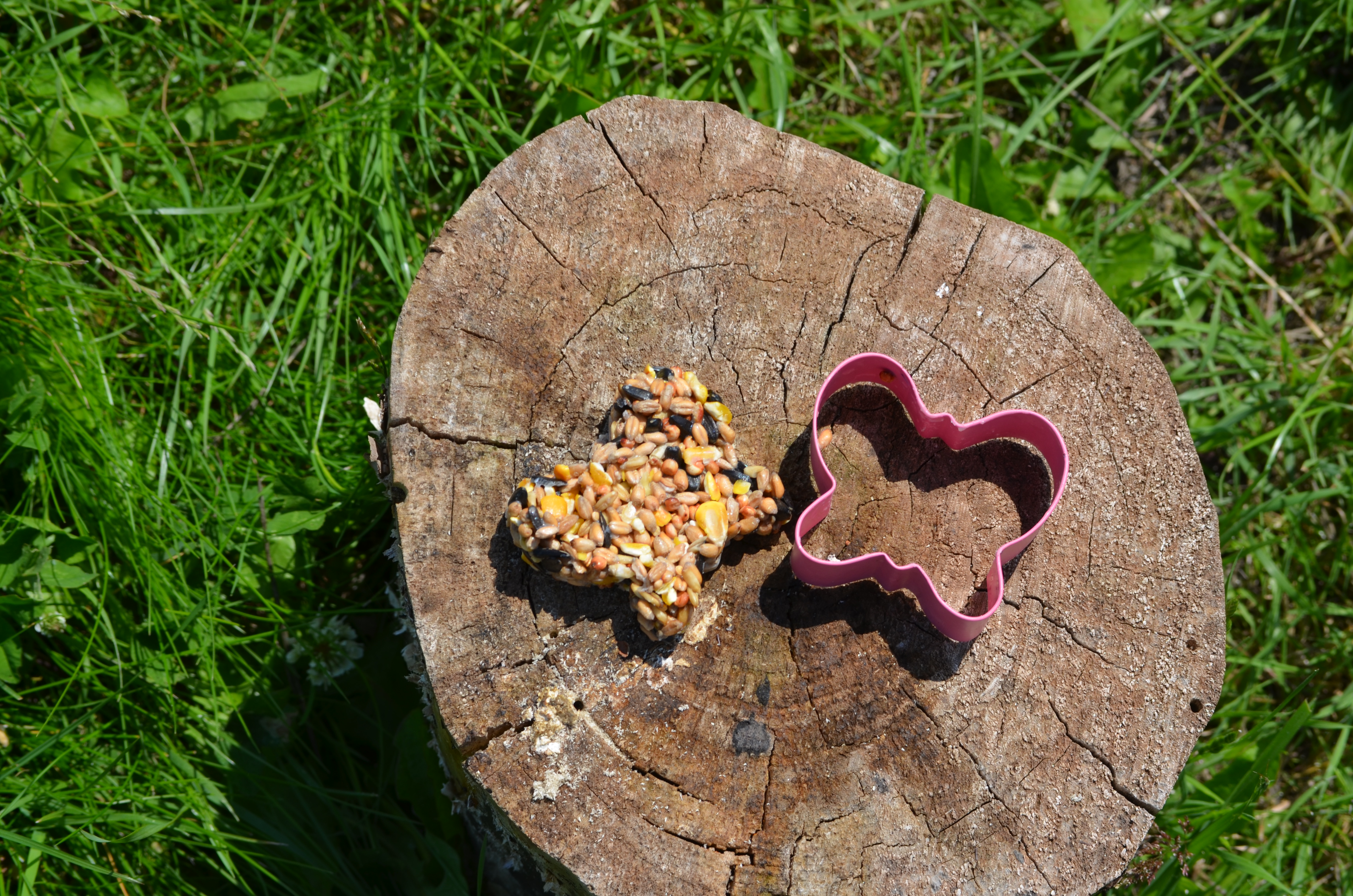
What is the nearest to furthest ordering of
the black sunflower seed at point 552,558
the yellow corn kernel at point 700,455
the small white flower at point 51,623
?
the black sunflower seed at point 552,558 → the yellow corn kernel at point 700,455 → the small white flower at point 51,623

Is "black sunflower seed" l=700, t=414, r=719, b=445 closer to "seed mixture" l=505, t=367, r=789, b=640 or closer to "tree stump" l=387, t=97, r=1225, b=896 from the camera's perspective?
"seed mixture" l=505, t=367, r=789, b=640

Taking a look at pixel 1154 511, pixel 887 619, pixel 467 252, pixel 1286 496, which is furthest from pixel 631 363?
pixel 1286 496

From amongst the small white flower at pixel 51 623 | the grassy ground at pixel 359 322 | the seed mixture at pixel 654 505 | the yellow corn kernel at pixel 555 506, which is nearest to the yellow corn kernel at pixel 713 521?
the seed mixture at pixel 654 505

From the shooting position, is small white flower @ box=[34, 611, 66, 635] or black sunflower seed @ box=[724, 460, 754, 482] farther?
small white flower @ box=[34, 611, 66, 635]

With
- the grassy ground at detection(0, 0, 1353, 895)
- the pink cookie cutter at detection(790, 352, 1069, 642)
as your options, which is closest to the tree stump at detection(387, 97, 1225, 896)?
the pink cookie cutter at detection(790, 352, 1069, 642)

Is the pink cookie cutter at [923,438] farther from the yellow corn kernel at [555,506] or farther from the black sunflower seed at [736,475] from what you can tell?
the yellow corn kernel at [555,506]

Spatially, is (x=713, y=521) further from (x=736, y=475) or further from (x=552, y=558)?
(x=552, y=558)
